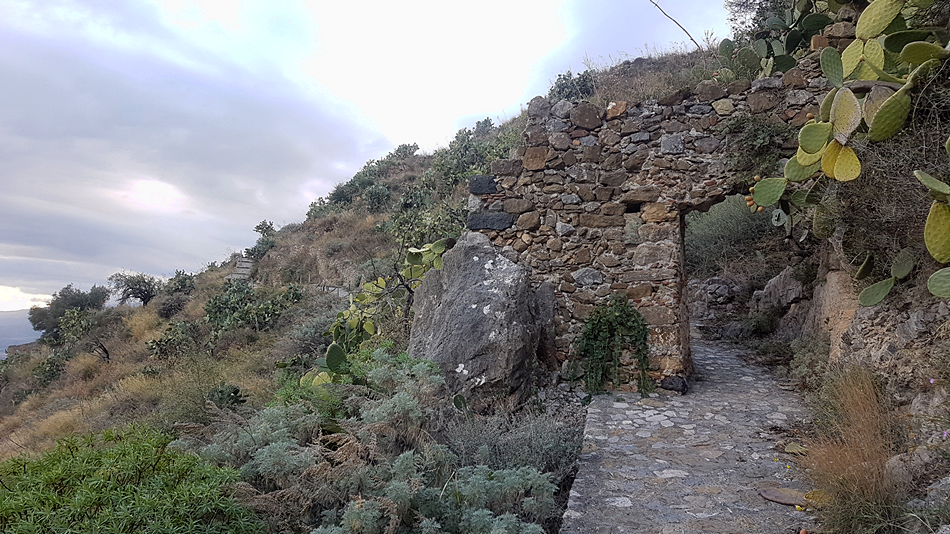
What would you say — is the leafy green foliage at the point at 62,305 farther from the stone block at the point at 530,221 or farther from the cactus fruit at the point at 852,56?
the cactus fruit at the point at 852,56

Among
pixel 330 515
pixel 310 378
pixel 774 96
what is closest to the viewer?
pixel 330 515

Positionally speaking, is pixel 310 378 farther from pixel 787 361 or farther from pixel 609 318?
pixel 787 361

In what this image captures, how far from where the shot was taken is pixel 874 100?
8.43 ft

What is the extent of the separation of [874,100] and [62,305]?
2012 cm

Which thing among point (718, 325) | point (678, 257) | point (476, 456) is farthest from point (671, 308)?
point (718, 325)

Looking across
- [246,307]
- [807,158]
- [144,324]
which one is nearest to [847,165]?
[807,158]

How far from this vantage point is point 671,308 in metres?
4.76

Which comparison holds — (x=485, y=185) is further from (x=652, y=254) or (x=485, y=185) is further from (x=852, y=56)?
(x=852, y=56)

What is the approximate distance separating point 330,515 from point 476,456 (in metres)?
1.03

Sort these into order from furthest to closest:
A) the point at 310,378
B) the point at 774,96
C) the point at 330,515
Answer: the point at 774,96
the point at 310,378
the point at 330,515

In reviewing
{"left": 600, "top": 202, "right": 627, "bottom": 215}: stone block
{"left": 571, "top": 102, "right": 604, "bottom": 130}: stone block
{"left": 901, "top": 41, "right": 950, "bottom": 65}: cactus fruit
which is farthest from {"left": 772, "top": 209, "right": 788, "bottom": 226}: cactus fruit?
{"left": 901, "top": 41, "right": 950, "bottom": 65}: cactus fruit

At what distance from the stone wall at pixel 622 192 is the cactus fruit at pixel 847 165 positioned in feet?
6.97

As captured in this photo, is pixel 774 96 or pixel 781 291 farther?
pixel 781 291

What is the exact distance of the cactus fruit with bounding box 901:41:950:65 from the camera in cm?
235
